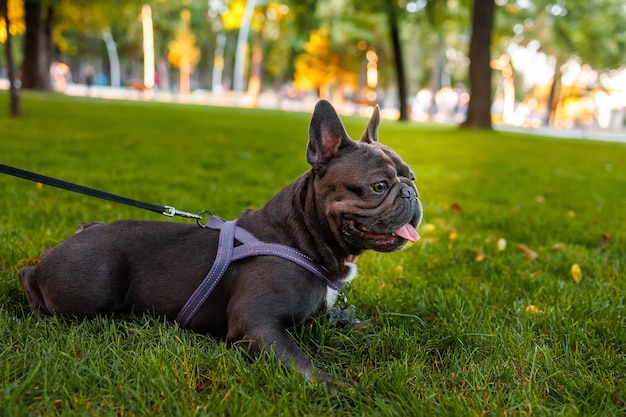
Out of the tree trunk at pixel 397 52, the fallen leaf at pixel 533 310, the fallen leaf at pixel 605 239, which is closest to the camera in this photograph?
the fallen leaf at pixel 533 310

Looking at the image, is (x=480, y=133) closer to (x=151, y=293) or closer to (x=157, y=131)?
(x=157, y=131)

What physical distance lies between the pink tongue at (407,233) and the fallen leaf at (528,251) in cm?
235

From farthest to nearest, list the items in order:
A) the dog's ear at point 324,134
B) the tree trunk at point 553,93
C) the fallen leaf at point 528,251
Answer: the tree trunk at point 553,93 < the fallen leaf at point 528,251 < the dog's ear at point 324,134

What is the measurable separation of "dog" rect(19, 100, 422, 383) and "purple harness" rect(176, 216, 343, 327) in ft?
0.08

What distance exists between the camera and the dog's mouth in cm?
280

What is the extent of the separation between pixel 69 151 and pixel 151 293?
22.9 feet

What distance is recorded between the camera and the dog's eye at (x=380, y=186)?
9.27 ft

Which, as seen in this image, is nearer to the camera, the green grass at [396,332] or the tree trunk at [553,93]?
the green grass at [396,332]

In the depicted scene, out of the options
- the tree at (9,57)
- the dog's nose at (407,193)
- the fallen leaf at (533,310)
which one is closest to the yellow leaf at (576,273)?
the fallen leaf at (533,310)

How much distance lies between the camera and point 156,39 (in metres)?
68.3

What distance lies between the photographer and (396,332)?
292 cm

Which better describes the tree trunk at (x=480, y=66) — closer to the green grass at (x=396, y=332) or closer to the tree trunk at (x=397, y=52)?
the tree trunk at (x=397, y=52)

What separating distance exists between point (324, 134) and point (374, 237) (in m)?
0.63

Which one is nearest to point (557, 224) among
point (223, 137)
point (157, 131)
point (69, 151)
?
point (69, 151)
